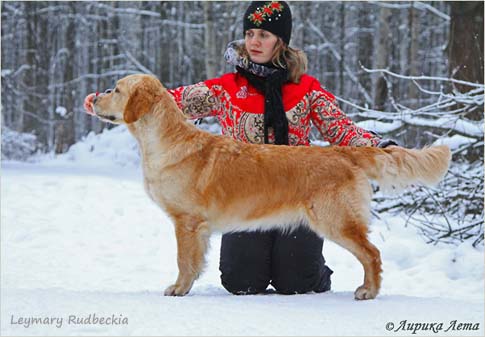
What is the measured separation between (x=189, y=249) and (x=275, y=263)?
3.16ft

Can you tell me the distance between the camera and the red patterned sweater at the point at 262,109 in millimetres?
4246

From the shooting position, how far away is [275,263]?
4418 millimetres

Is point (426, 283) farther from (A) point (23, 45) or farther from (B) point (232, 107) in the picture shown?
(A) point (23, 45)

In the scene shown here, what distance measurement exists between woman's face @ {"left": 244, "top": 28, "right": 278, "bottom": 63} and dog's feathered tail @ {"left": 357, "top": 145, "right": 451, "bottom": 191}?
43.4 inches

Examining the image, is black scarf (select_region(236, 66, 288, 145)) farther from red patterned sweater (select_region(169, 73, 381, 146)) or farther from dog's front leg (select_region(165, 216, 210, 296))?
dog's front leg (select_region(165, 216, 210, 296))

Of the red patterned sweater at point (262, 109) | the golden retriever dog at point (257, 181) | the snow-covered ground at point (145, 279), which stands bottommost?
the snow-covered ground at point (145, 279)

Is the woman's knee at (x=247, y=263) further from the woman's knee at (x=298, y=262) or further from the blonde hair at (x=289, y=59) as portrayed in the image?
the blonde hair at (x=289, y=59)

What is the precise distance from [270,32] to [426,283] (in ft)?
8.67

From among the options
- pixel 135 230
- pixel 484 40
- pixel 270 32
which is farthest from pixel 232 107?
pixel 484 40

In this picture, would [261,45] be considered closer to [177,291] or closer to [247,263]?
[247,263]

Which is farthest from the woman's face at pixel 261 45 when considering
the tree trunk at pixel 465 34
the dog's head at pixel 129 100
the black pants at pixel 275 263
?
the tree trunk at pixel 465 34

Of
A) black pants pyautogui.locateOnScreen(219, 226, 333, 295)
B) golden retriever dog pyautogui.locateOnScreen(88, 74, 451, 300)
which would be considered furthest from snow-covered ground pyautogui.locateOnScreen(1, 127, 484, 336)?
golden retriever dog pyautogui.locateOnScreen(88, 74, 451, 300)

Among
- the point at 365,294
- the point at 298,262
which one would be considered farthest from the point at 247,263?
the point at 365,294

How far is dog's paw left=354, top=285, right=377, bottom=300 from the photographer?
358 cm
